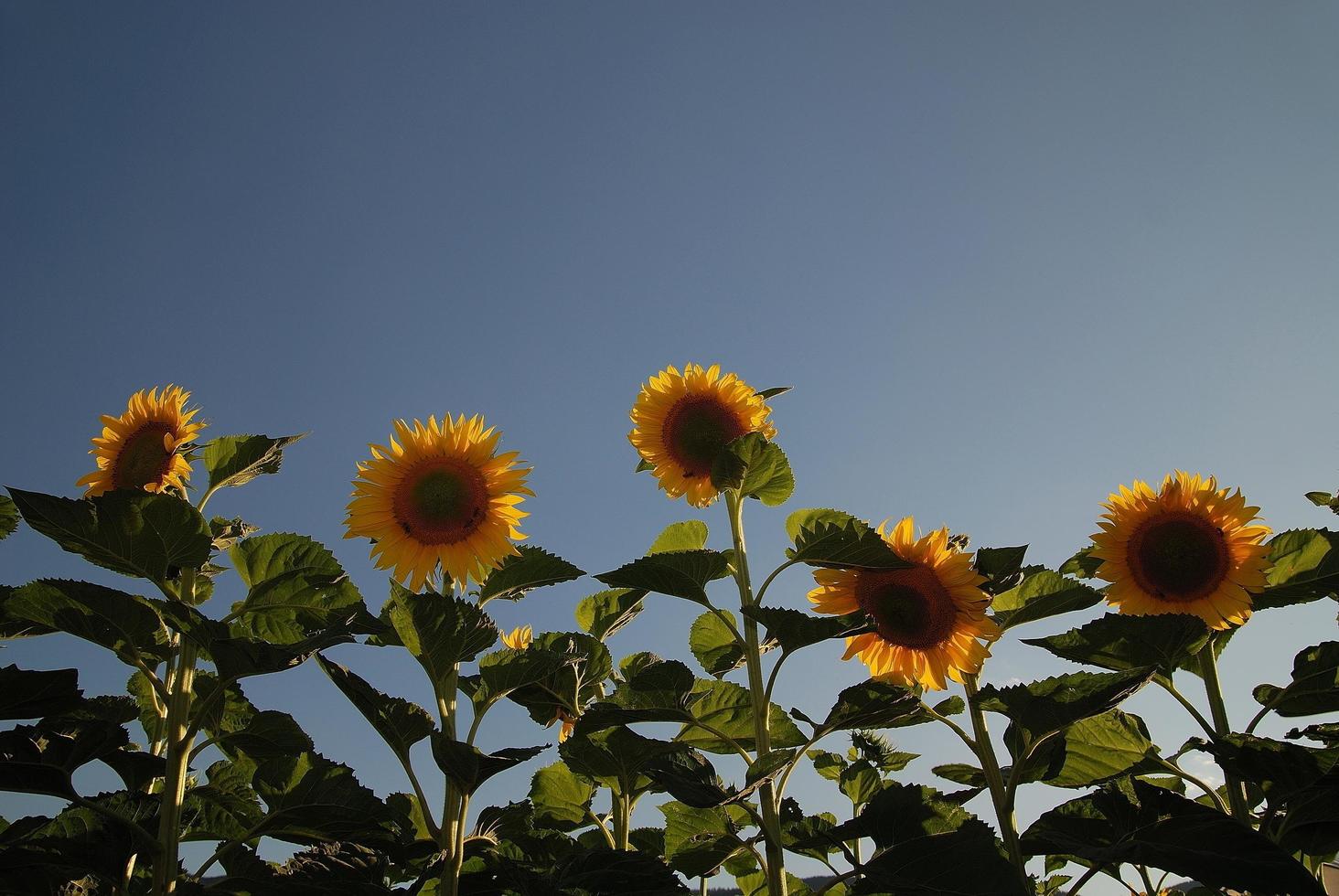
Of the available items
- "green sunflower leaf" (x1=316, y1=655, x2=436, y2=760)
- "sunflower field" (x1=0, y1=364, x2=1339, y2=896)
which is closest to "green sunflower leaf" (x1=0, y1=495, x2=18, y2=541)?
"sunflower field" (x1=0, y1=364, x2=1339, y2=896)

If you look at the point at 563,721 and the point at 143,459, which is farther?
→ the point at 563,721

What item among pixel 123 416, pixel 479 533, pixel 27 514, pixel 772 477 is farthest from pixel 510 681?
pixel 123 416

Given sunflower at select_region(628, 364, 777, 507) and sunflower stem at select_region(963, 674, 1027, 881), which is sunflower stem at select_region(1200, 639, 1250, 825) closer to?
sunflower stem at select_region(963, 674, 1027, 881)

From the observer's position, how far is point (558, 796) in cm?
424

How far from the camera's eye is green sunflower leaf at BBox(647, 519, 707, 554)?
13.5 ft

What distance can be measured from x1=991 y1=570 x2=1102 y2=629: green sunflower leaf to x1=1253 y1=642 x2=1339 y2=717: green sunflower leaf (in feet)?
2.27

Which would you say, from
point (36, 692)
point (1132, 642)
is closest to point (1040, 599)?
point (1132, 642)

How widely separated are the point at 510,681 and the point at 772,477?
53.8 inches

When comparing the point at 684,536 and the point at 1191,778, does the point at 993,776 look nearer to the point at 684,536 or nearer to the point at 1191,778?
the point at 1191,778

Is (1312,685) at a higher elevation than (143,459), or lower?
lower

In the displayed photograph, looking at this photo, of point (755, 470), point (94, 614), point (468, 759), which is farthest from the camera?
point (755, 470)

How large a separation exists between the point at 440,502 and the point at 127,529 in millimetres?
1065

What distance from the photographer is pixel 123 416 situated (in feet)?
13.0

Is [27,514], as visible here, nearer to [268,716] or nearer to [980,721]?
[268,716]
